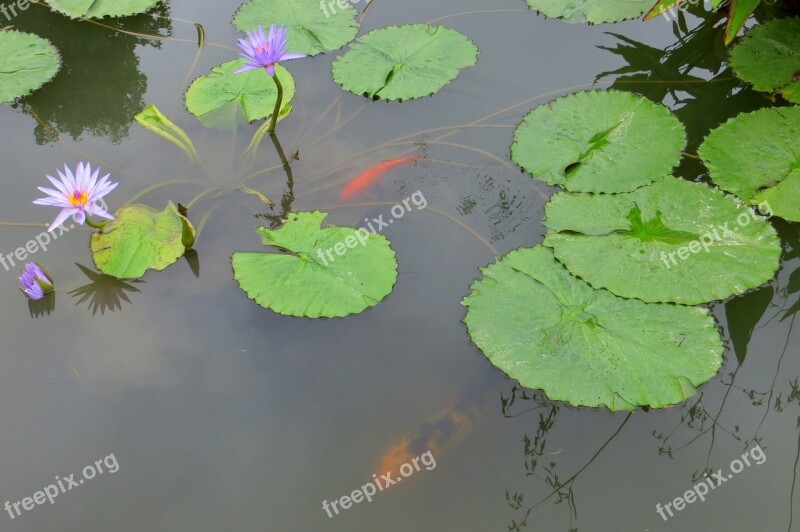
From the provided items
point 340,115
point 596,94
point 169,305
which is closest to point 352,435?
point 169,305

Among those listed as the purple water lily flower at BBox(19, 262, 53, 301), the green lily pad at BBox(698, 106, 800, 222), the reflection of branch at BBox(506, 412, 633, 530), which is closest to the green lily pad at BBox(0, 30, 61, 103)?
the purple water lily flower at BBox(19, 262, 53, 301)

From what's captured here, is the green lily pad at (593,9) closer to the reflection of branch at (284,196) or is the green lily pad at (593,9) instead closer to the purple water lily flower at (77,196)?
the reflection of branch at (284,196)

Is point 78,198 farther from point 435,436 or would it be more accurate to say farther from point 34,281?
point 435,436

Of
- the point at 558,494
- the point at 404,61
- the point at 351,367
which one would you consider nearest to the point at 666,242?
the point at 558,494

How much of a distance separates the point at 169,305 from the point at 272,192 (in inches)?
29.7

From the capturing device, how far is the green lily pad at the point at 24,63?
369 centimetres

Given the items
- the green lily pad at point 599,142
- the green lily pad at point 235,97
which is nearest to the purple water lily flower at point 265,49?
the green lily pad at point 235,97

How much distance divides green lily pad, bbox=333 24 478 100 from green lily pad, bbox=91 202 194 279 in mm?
1229

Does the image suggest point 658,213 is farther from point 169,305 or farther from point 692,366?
point 169,305

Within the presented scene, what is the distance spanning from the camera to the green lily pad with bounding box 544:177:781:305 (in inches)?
101

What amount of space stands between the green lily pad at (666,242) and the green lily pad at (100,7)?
2898mm

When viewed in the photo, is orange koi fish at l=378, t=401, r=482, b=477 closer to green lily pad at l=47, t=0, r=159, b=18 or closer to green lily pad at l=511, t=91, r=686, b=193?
green lily pad at l=511, t=91, r=686, b=193

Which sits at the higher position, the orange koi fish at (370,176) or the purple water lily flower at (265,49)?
the purple water lily flower at (265,49)

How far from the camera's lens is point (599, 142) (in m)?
3.04
